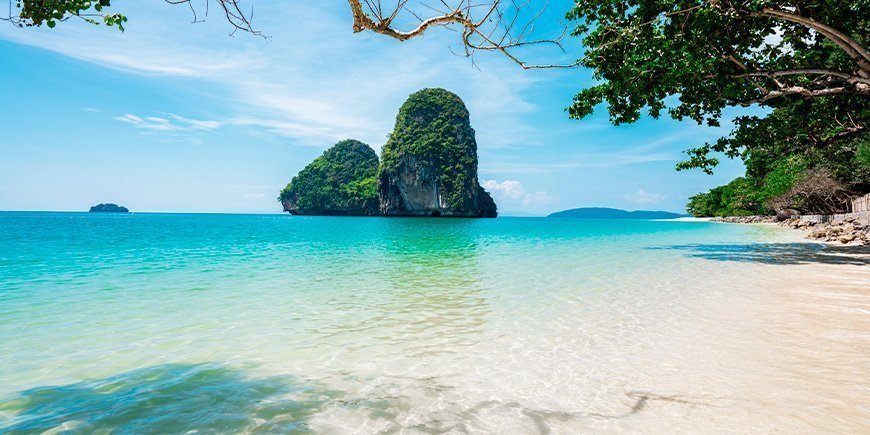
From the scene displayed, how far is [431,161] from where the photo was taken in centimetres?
10375

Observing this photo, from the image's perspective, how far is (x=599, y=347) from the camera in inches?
202

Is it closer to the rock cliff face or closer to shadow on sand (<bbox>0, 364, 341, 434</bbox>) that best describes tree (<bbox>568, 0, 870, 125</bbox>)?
shadow on sand (<bbox>0, 364, 341, 434</bbox>)

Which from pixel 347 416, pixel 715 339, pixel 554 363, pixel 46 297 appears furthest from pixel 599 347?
pixel 46 297

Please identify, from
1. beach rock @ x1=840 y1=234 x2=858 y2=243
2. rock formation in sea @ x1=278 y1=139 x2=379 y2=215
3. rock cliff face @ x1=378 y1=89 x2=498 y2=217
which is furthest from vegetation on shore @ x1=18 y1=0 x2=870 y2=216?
rock formation in sea @ x1=278 y1=139 x2=379 y2=215

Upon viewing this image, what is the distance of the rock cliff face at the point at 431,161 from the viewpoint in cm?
10419

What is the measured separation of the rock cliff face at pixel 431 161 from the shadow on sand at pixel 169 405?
99510 millimetres

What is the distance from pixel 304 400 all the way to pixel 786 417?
3.83 m

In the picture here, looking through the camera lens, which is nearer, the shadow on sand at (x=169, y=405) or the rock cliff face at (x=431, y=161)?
the shadow on sand at (x=169, y=405)

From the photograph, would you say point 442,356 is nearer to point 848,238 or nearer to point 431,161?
point 848,238

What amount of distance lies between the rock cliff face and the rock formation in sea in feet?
56.9

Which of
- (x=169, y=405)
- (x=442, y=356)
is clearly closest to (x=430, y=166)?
(x=442, y=356)

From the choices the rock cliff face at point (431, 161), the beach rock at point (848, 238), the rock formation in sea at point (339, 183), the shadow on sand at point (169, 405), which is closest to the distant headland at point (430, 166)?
the rock cliff face at point (431, 161)

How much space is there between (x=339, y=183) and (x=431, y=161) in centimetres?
4707

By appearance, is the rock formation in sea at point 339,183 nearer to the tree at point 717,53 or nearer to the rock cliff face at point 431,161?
the rock cliff face at point 431,161
